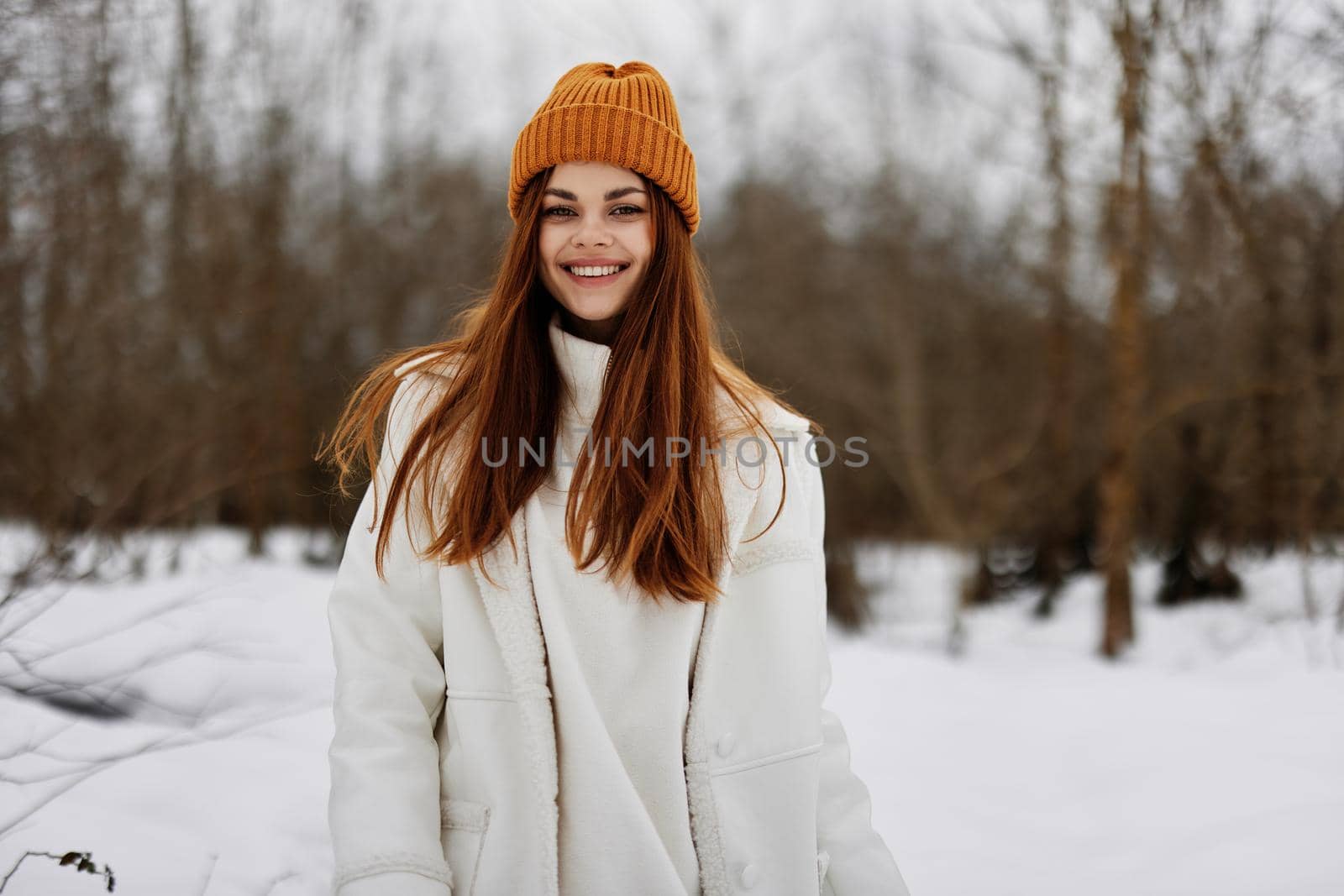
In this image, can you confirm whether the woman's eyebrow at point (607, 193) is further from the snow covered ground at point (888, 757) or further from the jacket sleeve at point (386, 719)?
the snow covered ground at point (888, 757)

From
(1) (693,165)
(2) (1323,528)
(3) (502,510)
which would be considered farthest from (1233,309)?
(3) (502,510)

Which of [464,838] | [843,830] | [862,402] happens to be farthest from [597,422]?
[862,402]

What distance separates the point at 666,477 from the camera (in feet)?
5.51

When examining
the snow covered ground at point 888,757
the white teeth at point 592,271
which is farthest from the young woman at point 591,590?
the snow covered ground at point 888,757

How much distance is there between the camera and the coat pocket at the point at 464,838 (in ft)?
4.88

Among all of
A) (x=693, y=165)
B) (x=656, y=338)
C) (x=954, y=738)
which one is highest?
(x=693, y=165)

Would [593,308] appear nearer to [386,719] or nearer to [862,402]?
[386,719]

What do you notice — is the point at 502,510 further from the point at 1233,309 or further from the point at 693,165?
the point at 1233,309

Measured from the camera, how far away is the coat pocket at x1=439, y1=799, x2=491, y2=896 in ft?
4.88

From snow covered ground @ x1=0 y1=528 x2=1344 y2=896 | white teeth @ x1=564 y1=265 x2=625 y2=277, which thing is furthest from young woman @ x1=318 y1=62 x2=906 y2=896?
snow covered ground @ x1=0 y1=528 x2=1344 y2=896

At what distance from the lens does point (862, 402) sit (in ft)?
29.0

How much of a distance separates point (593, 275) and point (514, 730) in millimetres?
799

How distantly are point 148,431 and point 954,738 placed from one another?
18.0 feet

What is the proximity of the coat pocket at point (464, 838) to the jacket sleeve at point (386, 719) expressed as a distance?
31mm
